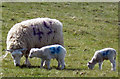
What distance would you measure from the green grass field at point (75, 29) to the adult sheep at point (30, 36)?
84cm

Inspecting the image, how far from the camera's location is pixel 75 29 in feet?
97.0

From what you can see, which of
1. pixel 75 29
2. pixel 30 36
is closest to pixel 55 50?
pixel 30 36

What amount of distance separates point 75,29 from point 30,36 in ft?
45.0

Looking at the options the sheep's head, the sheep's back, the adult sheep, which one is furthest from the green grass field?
the sheep's back

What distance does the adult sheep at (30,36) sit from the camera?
15461 mm

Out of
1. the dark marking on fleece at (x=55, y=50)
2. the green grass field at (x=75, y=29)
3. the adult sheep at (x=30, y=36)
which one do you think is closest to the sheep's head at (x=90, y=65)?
the green grass field at (x=75, y=29)

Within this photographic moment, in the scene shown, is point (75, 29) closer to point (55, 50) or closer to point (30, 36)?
point (30, 36)

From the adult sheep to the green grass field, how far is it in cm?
84

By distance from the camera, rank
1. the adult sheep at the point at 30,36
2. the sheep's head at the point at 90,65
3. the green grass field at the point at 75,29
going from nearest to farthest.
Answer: the green grass field at the point at 75,29
the adult sheep at the point at 30,36
the sheep's head at the point at 90,65

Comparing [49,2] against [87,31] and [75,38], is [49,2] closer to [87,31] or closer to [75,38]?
[87,31]

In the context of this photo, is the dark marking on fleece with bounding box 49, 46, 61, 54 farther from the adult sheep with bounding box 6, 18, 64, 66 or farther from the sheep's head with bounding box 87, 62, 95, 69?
the sheep's head with bounding box 87, 62, 95, 69

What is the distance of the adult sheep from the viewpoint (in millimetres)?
15461

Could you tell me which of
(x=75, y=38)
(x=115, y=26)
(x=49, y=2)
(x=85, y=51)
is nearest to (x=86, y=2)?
(x=49, y=2)

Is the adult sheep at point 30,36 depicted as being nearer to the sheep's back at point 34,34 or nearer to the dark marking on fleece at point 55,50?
the sheep's back at point 34,34
